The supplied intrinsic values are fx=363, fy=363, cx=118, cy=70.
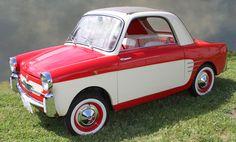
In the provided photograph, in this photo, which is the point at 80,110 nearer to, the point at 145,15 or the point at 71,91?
the point at 71,91

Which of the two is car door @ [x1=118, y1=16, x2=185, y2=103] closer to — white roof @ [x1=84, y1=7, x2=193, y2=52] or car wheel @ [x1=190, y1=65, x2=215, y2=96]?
white roof @ [x1=84, y1=7, x2=193, y2=52]

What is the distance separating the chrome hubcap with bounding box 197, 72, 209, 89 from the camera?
6.68 meters

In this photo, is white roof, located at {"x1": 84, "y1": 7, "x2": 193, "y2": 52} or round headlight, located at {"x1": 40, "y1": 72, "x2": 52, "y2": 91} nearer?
round headlight, located at {"x1": 40, "y1": 72, "x2": 52, "y2": 91}

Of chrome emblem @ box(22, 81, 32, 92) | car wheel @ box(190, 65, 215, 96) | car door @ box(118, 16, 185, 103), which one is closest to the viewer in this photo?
chrome emblem @ box(22, 81, 32, 92)

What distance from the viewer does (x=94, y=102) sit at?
17.0 feet

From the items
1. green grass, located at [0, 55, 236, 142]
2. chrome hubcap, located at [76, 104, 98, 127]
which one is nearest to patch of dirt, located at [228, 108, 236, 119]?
green grass, located at [0, 55, 236, 142]

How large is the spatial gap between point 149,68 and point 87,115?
1237mm

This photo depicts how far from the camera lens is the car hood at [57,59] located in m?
5.10

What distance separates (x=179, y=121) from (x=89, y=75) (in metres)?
1.66

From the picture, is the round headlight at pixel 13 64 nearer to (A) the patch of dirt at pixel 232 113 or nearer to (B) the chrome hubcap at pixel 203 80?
(B) the chrome hubcap at pixel 203 80

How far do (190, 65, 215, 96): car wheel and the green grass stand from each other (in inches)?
5.9

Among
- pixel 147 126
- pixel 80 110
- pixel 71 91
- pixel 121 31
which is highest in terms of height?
pixel 121 31

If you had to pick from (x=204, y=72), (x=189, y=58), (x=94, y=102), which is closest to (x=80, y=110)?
(x=94, y=102)

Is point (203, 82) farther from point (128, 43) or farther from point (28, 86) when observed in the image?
point (28, 86)
